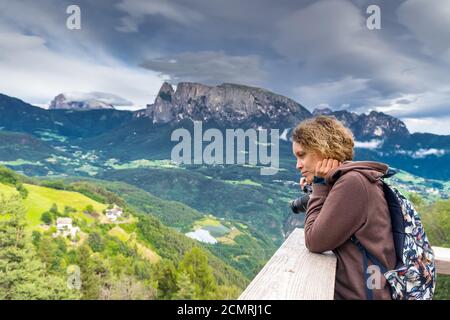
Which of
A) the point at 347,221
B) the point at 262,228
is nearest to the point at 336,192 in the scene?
the point at 347,221

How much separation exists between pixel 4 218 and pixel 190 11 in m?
165

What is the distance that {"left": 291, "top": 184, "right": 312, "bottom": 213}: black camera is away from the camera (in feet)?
5.97

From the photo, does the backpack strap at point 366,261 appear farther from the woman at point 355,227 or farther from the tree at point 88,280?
the tree at point 88,280

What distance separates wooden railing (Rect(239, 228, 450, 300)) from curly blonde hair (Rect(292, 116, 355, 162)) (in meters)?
0.43

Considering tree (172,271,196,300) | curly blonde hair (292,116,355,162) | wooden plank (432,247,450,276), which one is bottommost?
tree (172,271,196,300)

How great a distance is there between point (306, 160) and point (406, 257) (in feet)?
1.87

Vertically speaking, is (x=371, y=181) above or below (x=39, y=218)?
above

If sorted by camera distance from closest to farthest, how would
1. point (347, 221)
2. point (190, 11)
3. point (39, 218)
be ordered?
1. point (347, 221)
2. point (39, 218)
3. point (190, 11)

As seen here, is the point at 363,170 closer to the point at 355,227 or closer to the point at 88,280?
the point at 355,227

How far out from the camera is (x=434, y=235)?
22438 millimetres

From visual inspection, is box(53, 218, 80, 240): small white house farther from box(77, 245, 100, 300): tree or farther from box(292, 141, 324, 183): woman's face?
box(292, 141, 324, 183): woman's face

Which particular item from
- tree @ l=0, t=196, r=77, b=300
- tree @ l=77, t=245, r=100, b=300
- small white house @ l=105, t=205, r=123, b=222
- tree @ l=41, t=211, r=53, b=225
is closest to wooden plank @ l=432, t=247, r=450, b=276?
tree @ l=0, t=196, r=77, b=300

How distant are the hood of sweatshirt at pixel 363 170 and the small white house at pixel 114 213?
7202 centimetres

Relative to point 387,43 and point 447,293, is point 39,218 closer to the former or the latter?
point 447,293
